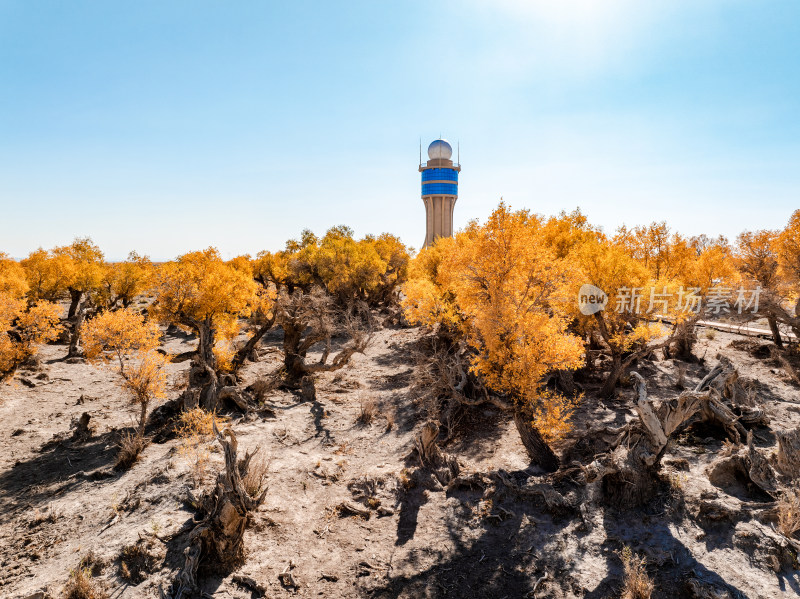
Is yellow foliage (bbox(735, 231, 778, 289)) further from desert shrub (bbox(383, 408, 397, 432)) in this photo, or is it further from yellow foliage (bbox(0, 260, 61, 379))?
yellow foliage (bbox(0, 260, 61, 379))

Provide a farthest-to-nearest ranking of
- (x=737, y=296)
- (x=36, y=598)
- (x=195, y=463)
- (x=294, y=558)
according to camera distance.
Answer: (x=737, y=296) < (x=195, y=463) < (x=294, y=558) < (x=36, y=598)

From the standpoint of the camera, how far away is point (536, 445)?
40.6ft

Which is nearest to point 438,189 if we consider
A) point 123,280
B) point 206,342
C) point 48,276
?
point 123,280

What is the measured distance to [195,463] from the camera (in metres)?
11.9

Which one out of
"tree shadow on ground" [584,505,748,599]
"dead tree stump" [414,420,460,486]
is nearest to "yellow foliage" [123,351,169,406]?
"dead tree stump" [414,420,460,486]

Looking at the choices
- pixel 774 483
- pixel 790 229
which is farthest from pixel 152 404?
pixel 790 229

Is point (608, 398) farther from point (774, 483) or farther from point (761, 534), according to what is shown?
point (761, 534)

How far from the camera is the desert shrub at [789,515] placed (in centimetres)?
847

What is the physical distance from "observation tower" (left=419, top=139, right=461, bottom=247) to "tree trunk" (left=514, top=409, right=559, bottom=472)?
75.1 m

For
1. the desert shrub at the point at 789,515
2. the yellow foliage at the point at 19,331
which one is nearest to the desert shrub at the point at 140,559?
the desert shrub at the point at 789,515

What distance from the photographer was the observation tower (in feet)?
277

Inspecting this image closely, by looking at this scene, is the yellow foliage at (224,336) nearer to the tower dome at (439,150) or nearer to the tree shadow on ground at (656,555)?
the tree shadow on ground at (656,555)

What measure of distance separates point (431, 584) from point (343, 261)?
30663mm

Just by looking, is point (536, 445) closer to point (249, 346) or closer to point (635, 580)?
point (635, 580)
